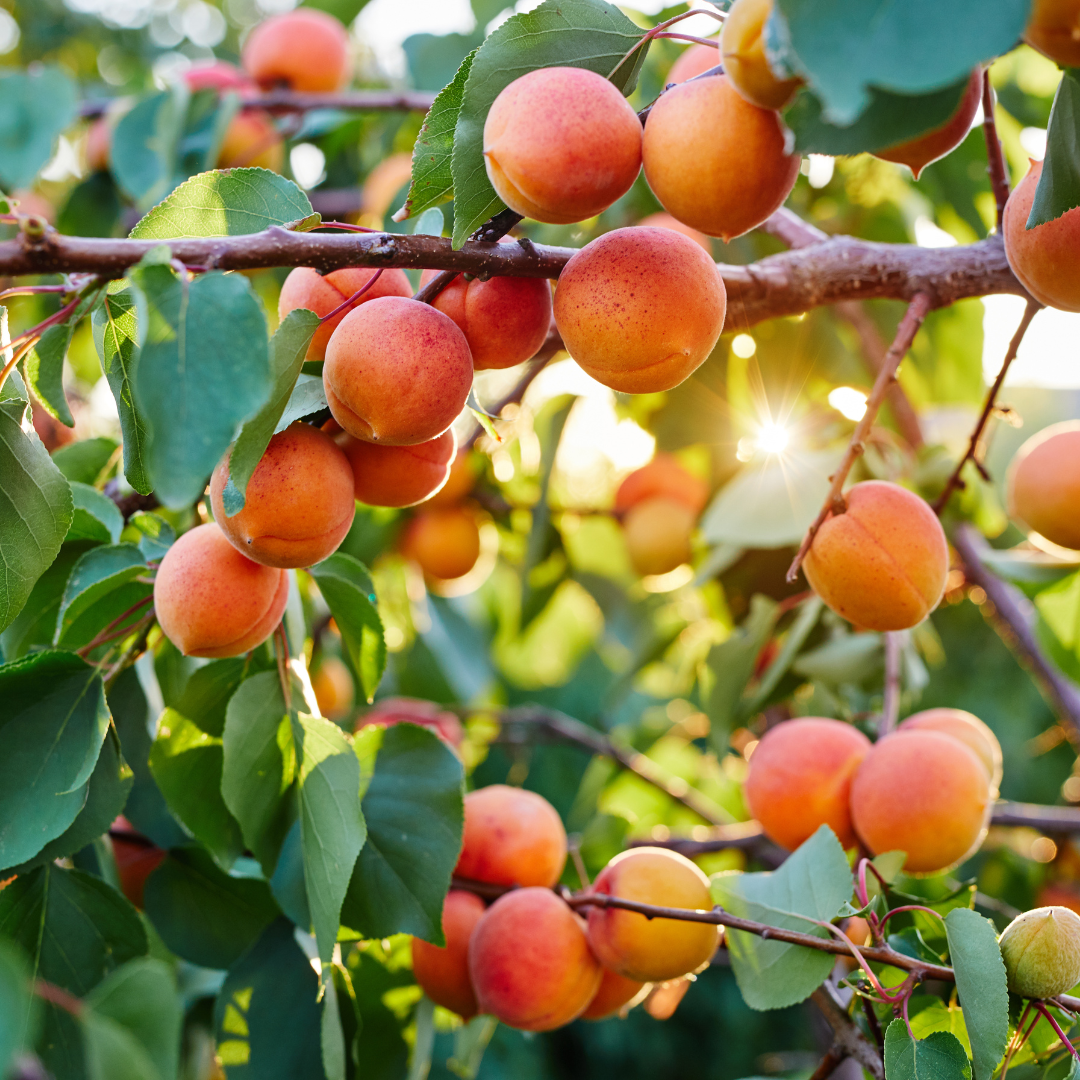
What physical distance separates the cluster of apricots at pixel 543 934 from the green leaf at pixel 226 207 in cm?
53

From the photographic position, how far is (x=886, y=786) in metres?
0.78

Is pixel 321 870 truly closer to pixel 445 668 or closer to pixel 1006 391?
pixel 445 668

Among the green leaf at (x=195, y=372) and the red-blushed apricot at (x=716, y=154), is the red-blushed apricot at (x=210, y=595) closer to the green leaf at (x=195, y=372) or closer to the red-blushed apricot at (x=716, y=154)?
the green leaf at (x=195, y=372)

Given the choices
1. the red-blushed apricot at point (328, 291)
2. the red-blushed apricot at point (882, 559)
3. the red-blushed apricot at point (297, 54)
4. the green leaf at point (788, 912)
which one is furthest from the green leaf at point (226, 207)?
the red-blushed apricot at point (297, 54)

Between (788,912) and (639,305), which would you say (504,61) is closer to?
(639,305)

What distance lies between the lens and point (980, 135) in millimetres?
1235

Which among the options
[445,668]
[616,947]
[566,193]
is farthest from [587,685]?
[566,193]

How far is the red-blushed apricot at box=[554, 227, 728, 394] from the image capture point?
0.48 meters

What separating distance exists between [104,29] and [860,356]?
219 centimetres

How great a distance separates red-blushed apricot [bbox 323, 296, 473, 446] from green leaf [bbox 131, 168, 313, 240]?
3.1 inches

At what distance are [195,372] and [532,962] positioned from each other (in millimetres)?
523

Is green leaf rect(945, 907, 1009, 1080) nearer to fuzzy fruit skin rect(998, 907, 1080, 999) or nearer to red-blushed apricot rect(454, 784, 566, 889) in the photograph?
fuzzy fruit skin rect(998, 907, 1080, 999)

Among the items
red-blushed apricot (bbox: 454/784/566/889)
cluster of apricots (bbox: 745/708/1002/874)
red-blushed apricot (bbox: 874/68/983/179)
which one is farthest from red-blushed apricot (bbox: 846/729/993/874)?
red-blushed apricot (bbox: 874/68/983/179)

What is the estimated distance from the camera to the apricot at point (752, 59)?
1.30 feet
